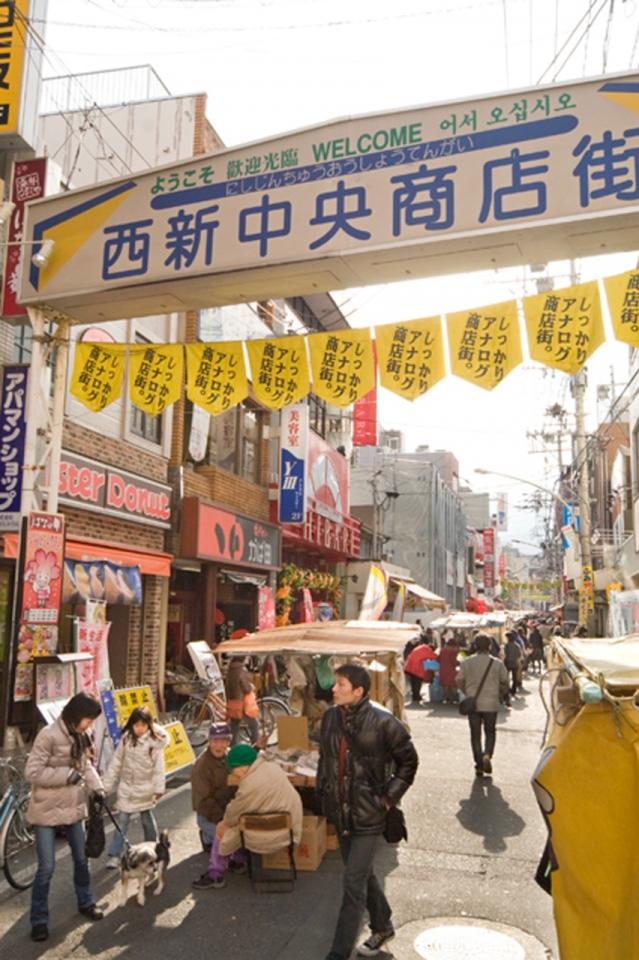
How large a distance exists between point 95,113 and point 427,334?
15504 mm

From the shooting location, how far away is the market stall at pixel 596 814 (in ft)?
10.6

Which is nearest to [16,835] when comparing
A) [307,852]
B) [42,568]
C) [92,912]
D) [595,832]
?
[92,912]

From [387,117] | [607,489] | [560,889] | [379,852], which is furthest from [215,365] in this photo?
[607,489]

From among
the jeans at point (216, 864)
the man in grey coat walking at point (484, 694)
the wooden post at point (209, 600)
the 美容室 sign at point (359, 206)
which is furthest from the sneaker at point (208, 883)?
the wooden post at point (209, 600)

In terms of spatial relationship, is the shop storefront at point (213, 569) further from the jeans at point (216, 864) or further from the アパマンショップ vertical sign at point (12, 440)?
the jeans at point (216, 864)

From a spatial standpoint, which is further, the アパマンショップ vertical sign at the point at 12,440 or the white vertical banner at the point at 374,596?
the white vertical banner at the point at 374,596

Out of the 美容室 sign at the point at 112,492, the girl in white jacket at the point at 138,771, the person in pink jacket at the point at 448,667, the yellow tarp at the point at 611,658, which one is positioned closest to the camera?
the yellow tarp at the point at 611,658

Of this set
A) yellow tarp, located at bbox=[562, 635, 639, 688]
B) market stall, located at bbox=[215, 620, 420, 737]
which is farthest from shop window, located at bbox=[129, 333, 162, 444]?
yellow tarp, located at bbox=[562, 635, 639, 688]

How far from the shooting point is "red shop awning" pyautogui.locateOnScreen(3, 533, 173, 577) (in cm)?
1075

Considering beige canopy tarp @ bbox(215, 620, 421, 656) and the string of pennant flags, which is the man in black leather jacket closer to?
beige canopy tarp @ bbox(215, 620, 421, 656)

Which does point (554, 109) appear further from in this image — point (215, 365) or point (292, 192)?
point (215, 365)

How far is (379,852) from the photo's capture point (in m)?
7.70

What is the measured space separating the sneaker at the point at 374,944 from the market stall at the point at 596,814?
7.94 feet

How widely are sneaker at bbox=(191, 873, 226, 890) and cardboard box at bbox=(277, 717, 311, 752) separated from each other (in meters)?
2.33
